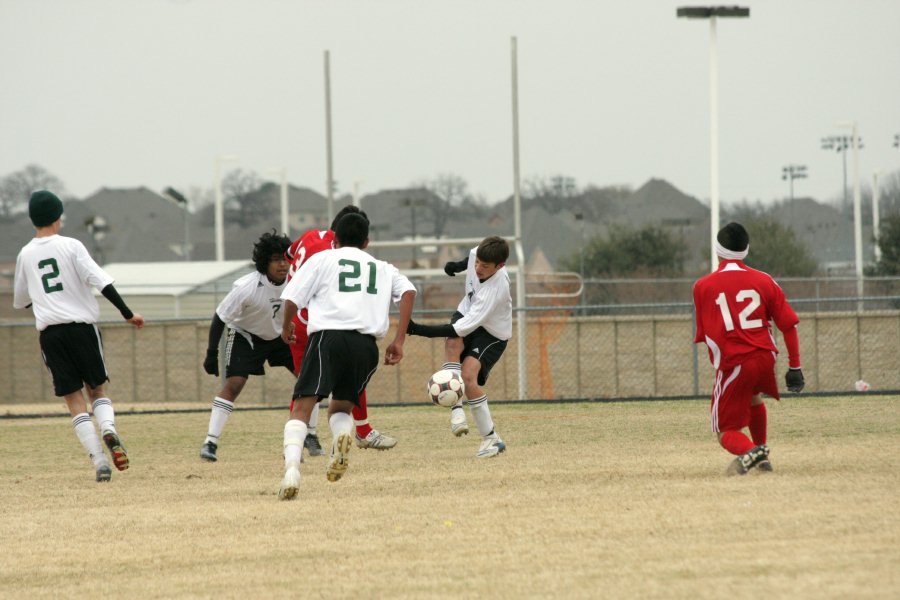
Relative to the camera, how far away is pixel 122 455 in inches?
347

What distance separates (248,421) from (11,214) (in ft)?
206

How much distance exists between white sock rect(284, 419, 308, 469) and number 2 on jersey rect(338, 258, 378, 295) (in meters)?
0.87

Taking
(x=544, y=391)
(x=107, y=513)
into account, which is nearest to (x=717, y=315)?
(x=107, y=513)

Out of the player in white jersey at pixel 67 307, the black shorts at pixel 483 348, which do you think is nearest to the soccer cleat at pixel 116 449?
the player in white jersey at pixel 67 307

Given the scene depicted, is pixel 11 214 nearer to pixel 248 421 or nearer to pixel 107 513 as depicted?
pixel 248 421

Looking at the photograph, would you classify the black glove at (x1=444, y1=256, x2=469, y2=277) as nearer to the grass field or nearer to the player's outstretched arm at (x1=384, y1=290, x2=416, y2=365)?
the grass field

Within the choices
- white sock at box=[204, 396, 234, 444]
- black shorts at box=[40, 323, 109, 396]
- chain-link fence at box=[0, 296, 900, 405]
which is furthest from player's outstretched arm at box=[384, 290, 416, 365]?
chain-link fence at box=[0, 296, 900, 405]

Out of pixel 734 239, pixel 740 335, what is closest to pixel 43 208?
pixel 734 239

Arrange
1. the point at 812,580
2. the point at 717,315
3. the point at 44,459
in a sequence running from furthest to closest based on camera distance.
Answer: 1. the point at 44,459
2. the point at 717,315
3. the point at 812,580

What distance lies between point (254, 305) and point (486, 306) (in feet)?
6.56

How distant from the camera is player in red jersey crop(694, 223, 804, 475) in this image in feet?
26.5

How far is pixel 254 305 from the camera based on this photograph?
34.3 feet

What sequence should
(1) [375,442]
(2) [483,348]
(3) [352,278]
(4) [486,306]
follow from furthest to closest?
(1) [375,442]
(2) [483,348]
(4) [486,306]
(3) [352,278]

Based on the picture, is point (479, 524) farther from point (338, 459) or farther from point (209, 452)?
point (209, 452)
